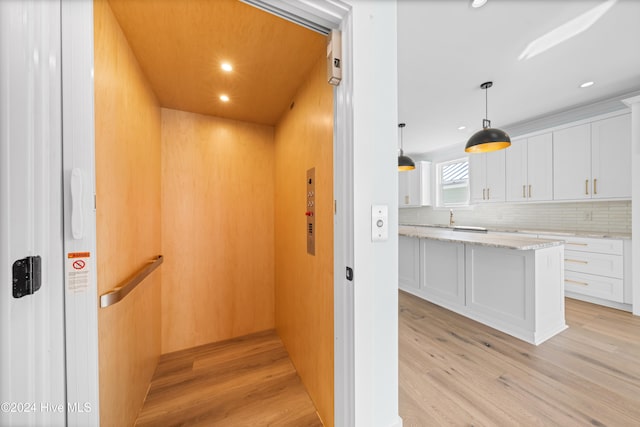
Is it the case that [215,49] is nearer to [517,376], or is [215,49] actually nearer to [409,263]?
[517,376]

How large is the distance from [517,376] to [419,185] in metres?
4.71

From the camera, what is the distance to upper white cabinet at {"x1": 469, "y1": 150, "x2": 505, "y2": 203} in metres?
4.26

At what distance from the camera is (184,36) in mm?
1245

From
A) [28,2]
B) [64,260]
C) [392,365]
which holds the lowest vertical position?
[392,365]

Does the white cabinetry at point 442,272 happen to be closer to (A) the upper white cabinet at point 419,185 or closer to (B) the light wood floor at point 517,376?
(B) the light wood floor at point 517,376

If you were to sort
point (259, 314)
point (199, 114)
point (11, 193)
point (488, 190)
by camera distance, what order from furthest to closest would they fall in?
point (488, 190) → point (259, 314) → point (199, 114) → point (11, 193)

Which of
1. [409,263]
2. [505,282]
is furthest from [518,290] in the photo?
[409,263]

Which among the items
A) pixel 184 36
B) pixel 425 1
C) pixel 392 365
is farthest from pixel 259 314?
pixel 425 1

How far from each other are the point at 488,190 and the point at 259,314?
4.74 meters

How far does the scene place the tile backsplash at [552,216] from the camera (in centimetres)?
323

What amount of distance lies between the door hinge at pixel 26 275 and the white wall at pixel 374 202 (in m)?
Result: 1.03

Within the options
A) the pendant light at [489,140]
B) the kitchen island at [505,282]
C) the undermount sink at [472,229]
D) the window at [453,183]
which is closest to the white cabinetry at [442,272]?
the kitchen island at [505,282]

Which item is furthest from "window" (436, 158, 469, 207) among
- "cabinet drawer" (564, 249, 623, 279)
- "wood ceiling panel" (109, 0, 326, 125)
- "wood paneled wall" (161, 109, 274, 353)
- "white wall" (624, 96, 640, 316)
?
"wood ceiling panel" (109, 0, 326, 125)

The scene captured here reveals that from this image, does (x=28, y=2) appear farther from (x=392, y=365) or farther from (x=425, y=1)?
(x=425, y=1)
